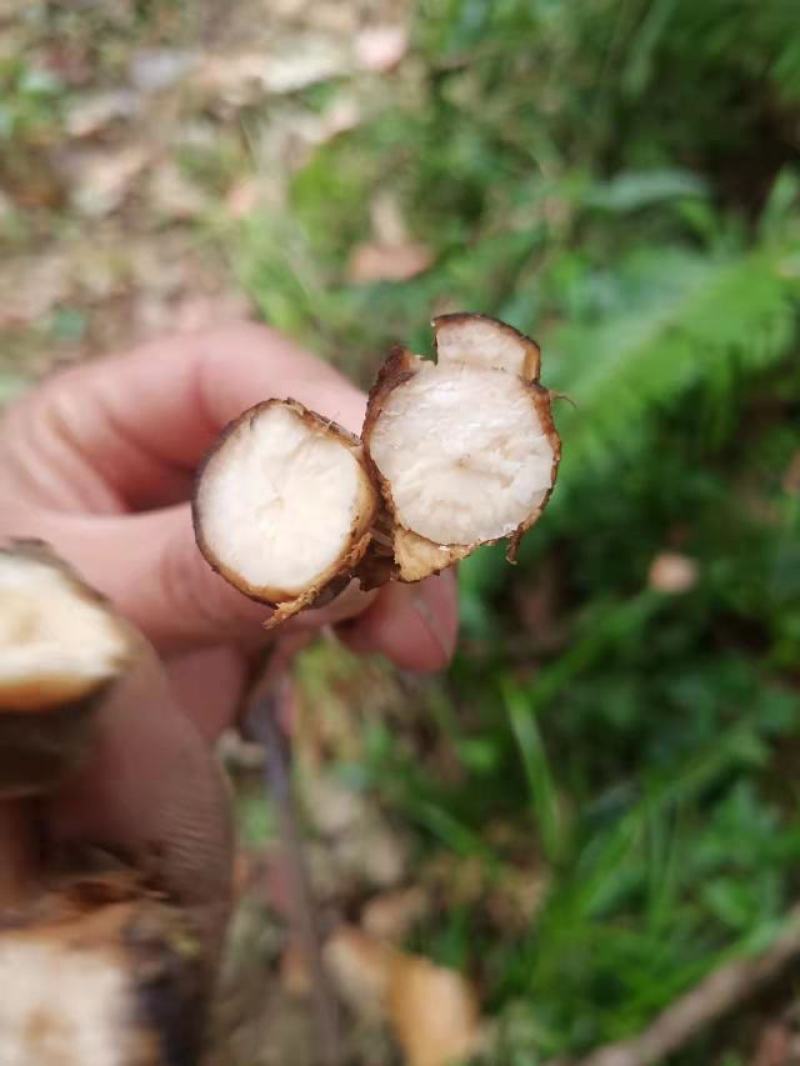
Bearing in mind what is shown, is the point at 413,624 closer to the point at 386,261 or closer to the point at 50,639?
the point at 50,639

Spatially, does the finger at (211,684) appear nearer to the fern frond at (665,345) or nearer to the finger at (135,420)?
the finger at (135,420)

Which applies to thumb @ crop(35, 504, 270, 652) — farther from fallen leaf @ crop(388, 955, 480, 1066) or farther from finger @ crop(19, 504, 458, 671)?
fallen leaf @ crop(388, 955, 480, 1066)

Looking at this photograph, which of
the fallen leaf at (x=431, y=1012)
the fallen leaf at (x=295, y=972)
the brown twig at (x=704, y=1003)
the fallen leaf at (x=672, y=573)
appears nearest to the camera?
the brown twig at (x=704, y=1003)

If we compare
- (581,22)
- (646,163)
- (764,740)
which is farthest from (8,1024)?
(581,22)

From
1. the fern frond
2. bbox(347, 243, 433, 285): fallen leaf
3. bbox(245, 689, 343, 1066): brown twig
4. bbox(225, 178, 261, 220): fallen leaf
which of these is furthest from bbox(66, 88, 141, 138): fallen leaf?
bbox(245, 689, 343, 1066): brown twig

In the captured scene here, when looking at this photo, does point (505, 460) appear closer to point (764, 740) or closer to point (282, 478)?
point (282, 478)

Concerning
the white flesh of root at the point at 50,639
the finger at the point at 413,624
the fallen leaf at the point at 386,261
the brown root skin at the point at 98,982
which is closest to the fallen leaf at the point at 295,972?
the finger at the point at 413,624
